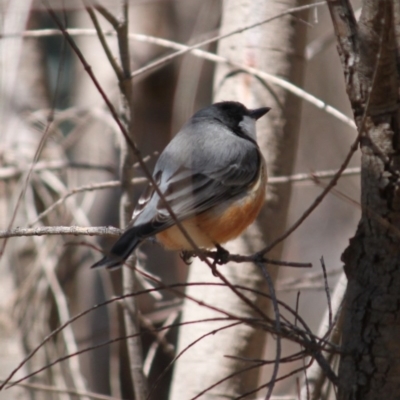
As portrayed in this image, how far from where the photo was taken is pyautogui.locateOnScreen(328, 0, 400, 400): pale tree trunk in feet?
6.23

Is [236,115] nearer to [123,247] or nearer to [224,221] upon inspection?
[224,221]

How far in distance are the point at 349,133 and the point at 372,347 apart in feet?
25.2

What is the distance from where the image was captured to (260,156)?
355 centimetres

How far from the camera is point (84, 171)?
259 inches

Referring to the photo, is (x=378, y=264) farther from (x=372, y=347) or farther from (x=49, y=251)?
(x=49, y=251)

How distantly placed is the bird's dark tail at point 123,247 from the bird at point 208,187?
0.10m

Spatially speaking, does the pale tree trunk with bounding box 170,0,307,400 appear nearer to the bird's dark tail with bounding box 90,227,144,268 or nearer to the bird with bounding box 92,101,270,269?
the bird with bounding box 92,101,270,269

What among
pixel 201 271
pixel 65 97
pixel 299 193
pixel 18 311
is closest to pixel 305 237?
pixel 299 193

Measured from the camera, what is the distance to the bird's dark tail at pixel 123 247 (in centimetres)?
256

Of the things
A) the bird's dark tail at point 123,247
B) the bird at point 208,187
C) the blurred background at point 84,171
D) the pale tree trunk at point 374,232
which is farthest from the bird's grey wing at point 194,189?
the pale tree trunk at point 374,232

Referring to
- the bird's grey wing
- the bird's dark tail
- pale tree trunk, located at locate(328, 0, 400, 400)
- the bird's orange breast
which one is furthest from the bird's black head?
pale tree trunk, located at locate(328, 0, 400, 400)

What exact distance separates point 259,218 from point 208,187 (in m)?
0.42

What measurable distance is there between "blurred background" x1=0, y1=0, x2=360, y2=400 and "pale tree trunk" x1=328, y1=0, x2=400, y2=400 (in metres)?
1.58

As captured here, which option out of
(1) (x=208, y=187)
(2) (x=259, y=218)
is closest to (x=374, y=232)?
(1) (x=208, y=187)
